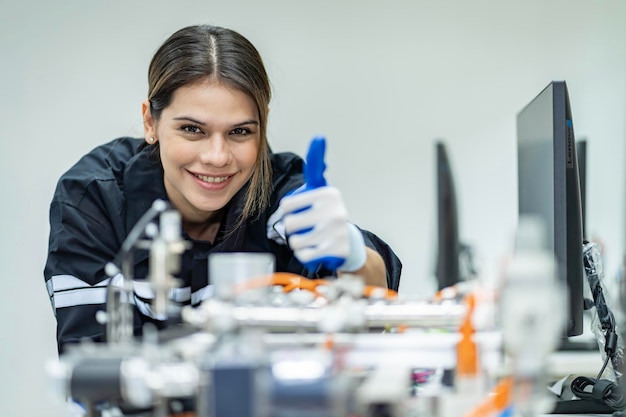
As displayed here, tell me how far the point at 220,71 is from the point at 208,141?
0.46 ft

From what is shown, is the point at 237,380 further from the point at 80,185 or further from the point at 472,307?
the point at 80,185

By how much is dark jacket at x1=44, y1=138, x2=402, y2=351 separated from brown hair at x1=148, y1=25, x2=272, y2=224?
1.9 inches

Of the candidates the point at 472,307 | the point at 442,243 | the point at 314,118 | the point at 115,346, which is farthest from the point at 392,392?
the point at 314,118

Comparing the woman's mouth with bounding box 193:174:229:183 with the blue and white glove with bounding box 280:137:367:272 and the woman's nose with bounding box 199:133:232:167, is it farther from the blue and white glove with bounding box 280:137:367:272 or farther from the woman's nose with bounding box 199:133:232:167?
the blue and white glove with bounding box 280:137:367:272

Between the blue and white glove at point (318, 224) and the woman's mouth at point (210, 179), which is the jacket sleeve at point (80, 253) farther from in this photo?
the blue and white glove at point (318, 224)

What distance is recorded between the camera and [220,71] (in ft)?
4.53

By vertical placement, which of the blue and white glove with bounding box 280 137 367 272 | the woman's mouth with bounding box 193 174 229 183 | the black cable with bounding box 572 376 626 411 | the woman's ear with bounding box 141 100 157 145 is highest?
the woman's ear with bounding box 141 100 157 145

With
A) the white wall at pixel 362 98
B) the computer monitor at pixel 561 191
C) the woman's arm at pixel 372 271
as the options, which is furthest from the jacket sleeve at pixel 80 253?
the white wall at pixel 362 98

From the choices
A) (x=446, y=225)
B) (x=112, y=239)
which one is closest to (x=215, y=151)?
(x=112, y=239)

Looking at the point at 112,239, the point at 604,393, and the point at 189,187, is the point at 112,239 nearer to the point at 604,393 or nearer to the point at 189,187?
the point at 189,187

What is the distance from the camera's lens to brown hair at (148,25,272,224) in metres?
1.38

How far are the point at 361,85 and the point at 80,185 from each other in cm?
134

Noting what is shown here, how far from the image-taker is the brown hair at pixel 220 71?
138cm

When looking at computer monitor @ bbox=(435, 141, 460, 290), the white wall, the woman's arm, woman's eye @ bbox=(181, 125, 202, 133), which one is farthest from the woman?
the white wall
